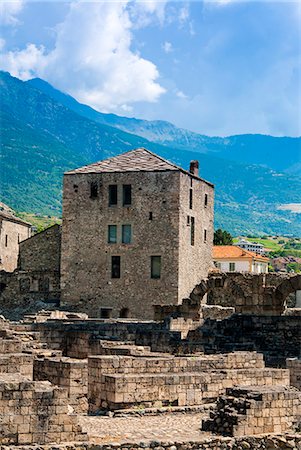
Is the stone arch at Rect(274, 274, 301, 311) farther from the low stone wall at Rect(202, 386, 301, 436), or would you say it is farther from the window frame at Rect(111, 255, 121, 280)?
the low stone wall at Rect(202, 386, 301, 436)

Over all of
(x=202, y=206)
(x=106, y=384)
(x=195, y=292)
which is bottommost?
(x=106, y=384)

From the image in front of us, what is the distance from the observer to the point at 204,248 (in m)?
49.2

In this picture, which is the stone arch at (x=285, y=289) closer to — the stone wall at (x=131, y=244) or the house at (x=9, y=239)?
the stone wall at (x=131, y=244)

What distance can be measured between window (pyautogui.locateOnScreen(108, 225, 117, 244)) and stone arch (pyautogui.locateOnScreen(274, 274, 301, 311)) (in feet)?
36.4

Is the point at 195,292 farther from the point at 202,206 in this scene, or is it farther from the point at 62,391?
the point at 62,391

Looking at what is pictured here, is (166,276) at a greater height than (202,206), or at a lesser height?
lesser

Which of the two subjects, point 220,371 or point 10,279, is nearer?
point 220,371

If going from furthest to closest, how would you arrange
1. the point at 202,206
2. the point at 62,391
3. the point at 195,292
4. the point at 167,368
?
1. the point at 202,206
2. the point at 195,292
3. the point at 167,368
4. the point at 62,391

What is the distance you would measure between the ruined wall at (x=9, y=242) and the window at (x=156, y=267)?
14.4 m

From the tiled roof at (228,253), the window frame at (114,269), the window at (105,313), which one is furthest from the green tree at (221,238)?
the window at (105,313)

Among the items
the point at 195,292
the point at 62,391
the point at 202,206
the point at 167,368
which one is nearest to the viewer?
the point at 62,391

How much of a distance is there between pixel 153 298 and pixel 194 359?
2547 cm

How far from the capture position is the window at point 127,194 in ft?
148

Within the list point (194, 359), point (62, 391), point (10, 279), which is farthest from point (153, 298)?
point (62, 391)
